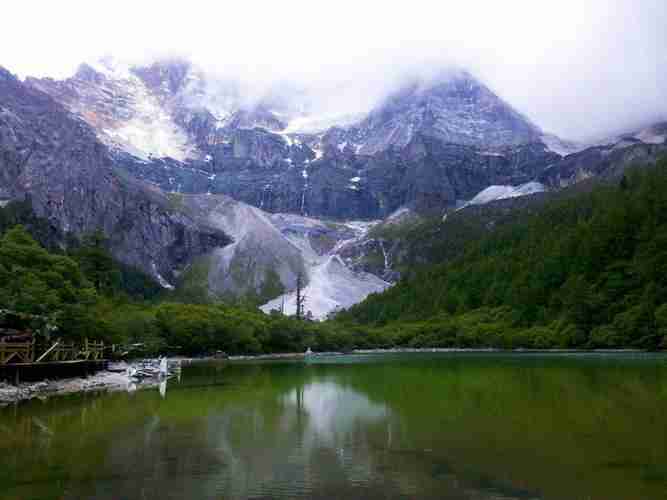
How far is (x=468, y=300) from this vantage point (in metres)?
168

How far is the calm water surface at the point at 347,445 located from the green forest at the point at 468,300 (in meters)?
17.6

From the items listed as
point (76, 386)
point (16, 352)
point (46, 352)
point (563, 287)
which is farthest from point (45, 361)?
point (563, 287)

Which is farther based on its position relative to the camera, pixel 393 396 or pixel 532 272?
pixel 532 272

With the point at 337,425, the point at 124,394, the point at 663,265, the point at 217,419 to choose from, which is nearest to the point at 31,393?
the point at 124,394

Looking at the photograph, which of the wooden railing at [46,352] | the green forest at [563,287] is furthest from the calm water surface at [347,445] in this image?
the green forest at [563,287]

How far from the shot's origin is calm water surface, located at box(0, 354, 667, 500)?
16953 mm

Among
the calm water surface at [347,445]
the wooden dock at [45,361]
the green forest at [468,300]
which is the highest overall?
the green forest at [468,300]

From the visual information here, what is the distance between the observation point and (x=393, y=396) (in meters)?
39.2

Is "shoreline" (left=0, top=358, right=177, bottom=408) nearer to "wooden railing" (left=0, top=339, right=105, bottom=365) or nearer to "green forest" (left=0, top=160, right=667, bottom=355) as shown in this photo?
"wooden railing" (left=0, top=339, right=105, bottom=365)

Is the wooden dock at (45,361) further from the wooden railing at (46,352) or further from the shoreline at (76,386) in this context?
the shoreline at (76,386)

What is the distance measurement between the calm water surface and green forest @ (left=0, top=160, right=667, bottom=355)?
1761 cm

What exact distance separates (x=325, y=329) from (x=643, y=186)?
6865 centimetres

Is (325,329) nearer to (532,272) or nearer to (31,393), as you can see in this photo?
(532,272)

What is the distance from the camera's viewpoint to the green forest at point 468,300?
55.8 m
